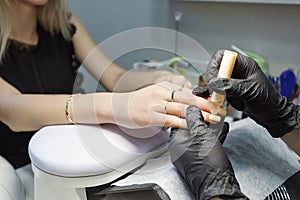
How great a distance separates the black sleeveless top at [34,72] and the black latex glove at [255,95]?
64 cm

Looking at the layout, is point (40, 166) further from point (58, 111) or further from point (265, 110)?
point (265, 110)

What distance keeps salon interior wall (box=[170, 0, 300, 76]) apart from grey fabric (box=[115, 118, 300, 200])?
2.28 ft

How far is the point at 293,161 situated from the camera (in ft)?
2.24

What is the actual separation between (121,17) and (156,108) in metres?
1.02

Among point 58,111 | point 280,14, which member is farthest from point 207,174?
point 280,14

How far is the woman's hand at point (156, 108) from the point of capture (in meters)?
0.60

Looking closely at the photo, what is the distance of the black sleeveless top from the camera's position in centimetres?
101

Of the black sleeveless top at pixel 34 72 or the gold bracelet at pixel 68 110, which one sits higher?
the gold bracelet at pixel 68 110

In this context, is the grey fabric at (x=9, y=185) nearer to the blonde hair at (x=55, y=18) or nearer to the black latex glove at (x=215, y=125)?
the black latex glove at (x=215, y=125)

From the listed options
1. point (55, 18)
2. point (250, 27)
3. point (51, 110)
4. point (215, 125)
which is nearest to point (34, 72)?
point (55, 18)

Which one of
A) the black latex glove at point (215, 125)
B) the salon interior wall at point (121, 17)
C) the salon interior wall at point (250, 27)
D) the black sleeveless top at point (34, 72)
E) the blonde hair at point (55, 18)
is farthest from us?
the salon interior wall at point (121, 17)

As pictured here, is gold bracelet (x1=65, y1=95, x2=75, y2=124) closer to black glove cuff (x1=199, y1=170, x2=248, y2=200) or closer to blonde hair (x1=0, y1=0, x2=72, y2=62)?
black glove cuff (x1=199, y1=170, x2=248, y2=200)

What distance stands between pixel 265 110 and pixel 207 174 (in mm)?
215

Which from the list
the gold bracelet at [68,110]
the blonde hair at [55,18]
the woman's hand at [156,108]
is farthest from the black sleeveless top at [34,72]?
the woman's hand at [156,108]
